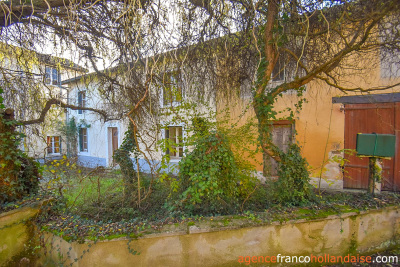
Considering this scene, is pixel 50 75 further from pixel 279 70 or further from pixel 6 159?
pixel 279 70

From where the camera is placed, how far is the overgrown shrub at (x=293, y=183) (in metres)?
3.31

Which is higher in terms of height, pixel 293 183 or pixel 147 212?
pixel 293 183

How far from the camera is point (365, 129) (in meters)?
6.13

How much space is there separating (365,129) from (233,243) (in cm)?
609

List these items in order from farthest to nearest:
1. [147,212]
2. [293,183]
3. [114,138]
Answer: [114,138], [147,212], [293,183]

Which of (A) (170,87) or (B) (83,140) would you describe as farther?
(B) (83,140)

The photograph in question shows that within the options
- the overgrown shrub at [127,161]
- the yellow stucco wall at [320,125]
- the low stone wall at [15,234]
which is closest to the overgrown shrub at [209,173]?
the overgrown shrub at [127,161]

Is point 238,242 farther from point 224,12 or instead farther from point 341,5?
point 341,5

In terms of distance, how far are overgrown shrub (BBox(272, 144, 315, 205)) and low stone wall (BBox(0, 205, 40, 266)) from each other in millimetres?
3794

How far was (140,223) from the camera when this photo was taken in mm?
2689

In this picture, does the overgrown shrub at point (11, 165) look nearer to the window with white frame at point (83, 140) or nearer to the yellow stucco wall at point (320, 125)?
the yellow stucco wall at point (320, 125)

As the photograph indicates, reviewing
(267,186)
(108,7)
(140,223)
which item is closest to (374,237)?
(267,186)

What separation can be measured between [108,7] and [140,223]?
406 cm

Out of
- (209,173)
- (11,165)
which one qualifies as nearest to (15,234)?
(11,165)
